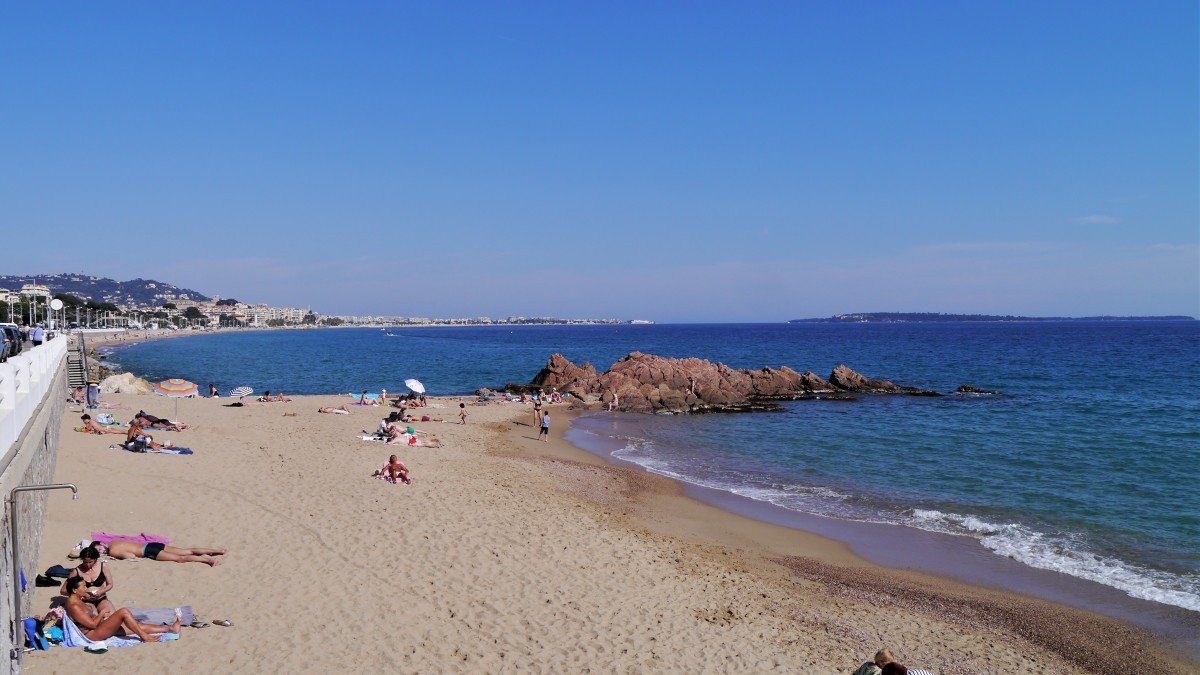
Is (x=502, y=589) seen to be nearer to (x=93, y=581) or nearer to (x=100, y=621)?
(x=100, y=621)

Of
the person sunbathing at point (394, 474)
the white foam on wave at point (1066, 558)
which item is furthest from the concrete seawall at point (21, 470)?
the white foam on wave at point (1066, 558)

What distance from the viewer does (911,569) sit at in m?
13.3

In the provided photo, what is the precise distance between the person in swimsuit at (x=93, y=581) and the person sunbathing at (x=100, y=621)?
0.10ft

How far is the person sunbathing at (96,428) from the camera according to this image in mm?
19797

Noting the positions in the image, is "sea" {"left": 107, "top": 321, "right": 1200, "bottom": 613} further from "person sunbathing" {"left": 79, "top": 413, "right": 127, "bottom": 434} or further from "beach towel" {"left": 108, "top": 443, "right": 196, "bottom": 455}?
"person sunbathing" {"left": 79, "top": 413, "right": 127, "bottom": 434}

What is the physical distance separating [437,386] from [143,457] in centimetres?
3171

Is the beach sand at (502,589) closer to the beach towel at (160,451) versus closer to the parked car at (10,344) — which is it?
the beach towel at (160,451)

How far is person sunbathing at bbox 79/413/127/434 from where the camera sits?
1980 centimetres

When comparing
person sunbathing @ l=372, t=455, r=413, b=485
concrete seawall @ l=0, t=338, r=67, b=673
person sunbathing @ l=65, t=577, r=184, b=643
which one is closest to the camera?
concrete seawall @ l=0, t=338, r=67, b=673

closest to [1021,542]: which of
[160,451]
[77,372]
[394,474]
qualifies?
[394,474]

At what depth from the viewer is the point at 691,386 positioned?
134 feet

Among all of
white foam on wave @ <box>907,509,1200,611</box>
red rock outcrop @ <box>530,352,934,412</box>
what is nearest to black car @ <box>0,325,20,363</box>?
white foam on wave @ <box>907,509,1200,611</box>

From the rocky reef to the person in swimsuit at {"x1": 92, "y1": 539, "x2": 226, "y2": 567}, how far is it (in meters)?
27.9

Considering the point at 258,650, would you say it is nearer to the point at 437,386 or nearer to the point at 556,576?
the point at 556,576
